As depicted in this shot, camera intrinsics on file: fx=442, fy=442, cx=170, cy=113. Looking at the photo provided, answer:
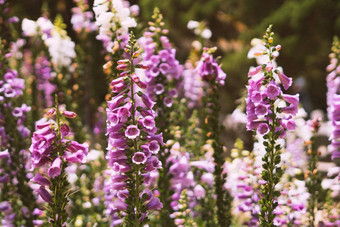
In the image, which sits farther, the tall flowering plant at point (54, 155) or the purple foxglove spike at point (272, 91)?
the purple foxglove spike at point (272, 91)

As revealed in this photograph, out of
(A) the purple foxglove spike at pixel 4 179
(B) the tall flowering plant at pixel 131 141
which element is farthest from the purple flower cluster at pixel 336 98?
(A) the purple foxglove spike at pixel 4 179

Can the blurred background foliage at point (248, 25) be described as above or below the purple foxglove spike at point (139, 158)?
above

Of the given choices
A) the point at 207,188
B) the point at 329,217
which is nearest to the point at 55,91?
the point at 207,188

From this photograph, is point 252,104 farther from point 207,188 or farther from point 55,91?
point 55,91

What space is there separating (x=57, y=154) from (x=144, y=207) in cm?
80

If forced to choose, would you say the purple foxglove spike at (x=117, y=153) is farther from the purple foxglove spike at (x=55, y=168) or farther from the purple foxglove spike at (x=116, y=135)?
the purple foxglove spike at (x=55, y=168)

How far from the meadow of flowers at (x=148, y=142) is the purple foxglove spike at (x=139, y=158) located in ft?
0.04

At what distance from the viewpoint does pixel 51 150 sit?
3.27 metres

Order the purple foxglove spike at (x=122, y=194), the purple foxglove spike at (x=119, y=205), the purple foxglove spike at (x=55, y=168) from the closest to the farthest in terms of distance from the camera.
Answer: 1. the purple foxglove spike at (x=55, y=168)
2. the purple foxglove spike at (x=122, y=194)
3. the purple foxglove spike at (x=119, y=205)

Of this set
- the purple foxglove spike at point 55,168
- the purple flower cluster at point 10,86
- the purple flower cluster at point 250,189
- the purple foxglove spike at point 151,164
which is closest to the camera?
the purple foxglove spike at point 55,168

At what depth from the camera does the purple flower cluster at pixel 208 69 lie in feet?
14.1

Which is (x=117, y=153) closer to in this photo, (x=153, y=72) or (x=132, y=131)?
(x=132, y=131)

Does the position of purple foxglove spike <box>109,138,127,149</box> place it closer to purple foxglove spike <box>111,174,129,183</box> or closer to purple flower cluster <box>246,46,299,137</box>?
purple foxglove spike <box>111,174,129,183</box>

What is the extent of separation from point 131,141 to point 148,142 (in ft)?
2.40
